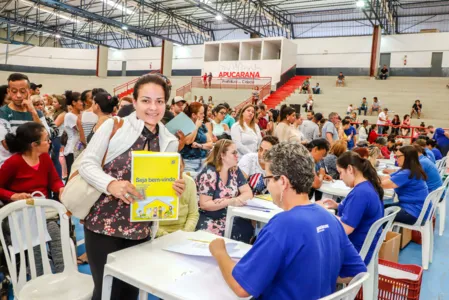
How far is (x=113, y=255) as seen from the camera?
1668 millimetres

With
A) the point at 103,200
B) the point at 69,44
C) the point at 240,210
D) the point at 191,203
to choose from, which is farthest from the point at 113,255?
the point at 69,44

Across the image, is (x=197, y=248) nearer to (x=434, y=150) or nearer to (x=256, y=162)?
(x=256, y=162)

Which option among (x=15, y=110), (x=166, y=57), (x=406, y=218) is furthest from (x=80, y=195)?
(x=166, y=57)

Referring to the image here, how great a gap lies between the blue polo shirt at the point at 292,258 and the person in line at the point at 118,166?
19.0 inches

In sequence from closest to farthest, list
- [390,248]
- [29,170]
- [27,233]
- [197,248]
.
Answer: [197,248] < [27,233] < [29,170] < [390,248]

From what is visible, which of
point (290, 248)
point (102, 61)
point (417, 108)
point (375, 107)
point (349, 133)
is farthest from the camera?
point (102, 61)

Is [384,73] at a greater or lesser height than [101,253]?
greater

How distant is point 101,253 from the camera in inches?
66.9

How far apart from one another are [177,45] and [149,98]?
82.6ft

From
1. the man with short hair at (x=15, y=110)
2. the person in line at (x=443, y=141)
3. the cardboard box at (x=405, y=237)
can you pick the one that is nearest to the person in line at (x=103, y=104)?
the man with short hair at (x=15, y=110)

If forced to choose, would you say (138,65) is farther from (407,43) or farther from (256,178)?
(256,178)

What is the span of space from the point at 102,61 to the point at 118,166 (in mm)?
26683

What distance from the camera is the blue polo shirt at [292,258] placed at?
133 cm

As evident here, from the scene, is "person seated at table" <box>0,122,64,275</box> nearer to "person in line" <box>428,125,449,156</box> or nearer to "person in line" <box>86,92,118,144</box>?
"person in line" <box>86,92,118,144</box>
